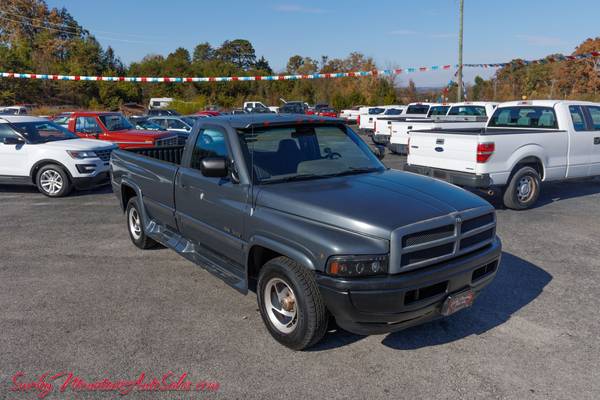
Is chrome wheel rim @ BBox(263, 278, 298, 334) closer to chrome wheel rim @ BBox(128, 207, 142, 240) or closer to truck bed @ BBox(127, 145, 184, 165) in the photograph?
chrome wheel rim @ BBox(128, 207, 142, 240)

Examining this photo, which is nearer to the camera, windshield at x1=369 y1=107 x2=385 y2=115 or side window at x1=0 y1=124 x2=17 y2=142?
side window at x1=0 y1=124 x2=17 y2=142

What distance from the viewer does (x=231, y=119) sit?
484cm

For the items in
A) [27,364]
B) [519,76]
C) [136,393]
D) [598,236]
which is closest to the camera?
[136,393]

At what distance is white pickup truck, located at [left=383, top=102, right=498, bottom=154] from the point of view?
14781 mm

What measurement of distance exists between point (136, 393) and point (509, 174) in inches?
287

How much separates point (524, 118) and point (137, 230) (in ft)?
25.9

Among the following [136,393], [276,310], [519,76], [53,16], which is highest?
[53,16]

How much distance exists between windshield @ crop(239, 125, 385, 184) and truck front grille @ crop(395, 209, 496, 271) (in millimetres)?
1252

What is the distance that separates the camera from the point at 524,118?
32.8 feet

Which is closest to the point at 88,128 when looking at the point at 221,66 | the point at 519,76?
the point at 519,76

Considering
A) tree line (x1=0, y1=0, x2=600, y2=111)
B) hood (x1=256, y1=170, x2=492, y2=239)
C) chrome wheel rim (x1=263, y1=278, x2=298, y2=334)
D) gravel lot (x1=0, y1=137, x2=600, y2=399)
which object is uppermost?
tree line (x1=0, y1=0, x2=600, y2=111)

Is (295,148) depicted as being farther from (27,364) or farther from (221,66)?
(221,66)

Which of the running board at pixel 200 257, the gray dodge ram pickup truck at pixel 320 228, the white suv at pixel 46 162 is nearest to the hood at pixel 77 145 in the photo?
the white suv at pixel 46 162

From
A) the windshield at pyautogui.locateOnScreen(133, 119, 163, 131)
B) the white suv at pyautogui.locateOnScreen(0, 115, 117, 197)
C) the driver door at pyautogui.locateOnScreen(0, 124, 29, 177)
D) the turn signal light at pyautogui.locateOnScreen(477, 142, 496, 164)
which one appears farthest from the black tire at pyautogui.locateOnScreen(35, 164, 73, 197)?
the turn signal light at pyautogui.locateOnScreen(477, 142, 496, 164)
